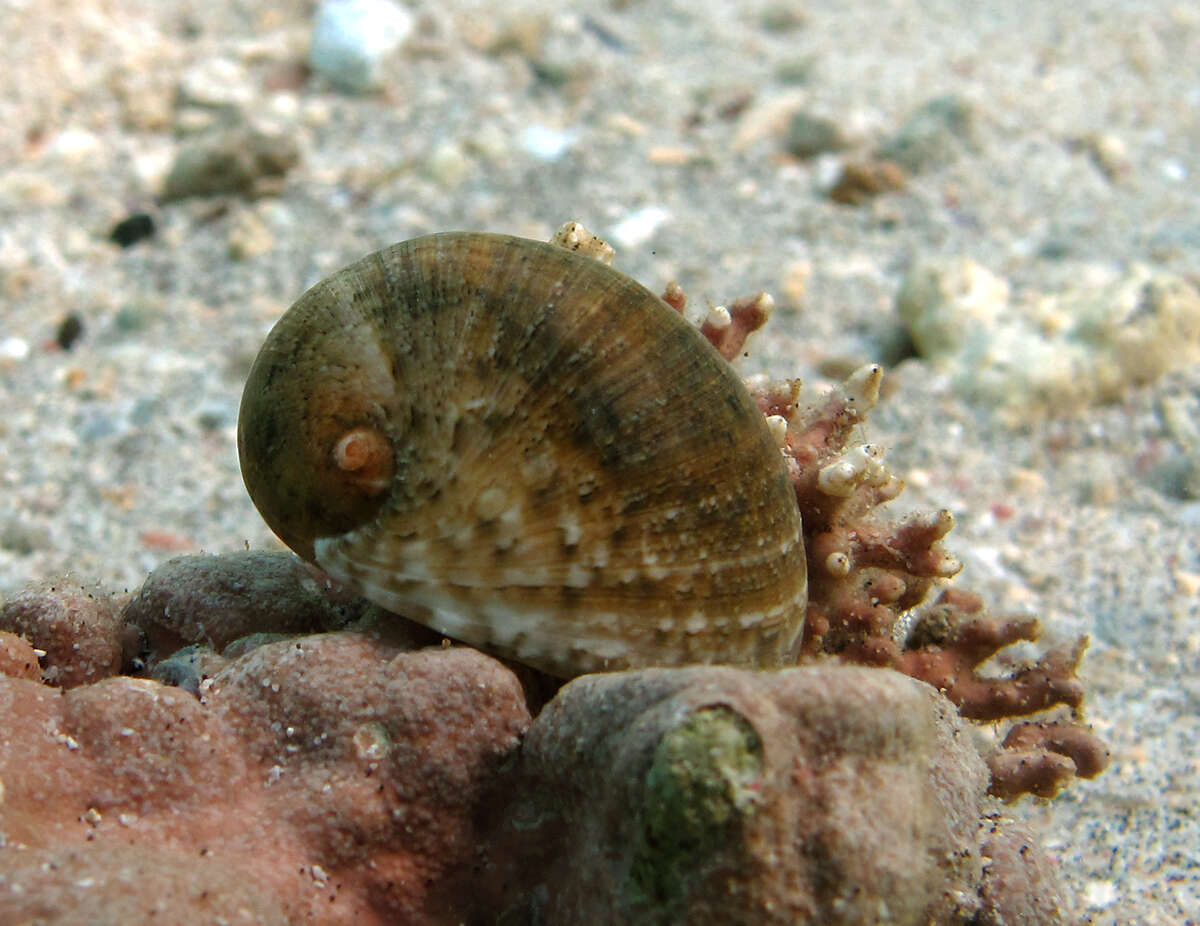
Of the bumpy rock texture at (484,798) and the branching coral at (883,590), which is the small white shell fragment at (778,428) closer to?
the branching coral at (883,590)

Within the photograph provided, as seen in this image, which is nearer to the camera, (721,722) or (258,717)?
(721,722)

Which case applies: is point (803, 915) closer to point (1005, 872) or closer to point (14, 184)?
point (1005, 872)

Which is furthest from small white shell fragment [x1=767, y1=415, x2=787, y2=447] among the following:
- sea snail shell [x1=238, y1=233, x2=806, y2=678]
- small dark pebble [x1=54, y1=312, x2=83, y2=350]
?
small dark pebble [x1=54, y1=312, x2=83, y2=350]

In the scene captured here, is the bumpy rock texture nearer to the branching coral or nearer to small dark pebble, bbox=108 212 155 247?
the branching coral

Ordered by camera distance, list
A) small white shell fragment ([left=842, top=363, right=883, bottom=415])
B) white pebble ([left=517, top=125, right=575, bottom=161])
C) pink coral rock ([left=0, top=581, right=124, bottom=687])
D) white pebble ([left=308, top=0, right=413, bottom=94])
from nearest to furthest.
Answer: pink coral rock ([left=0, top=581, right=124, bottom=687])
small white shell fragment ([left=842, top=363, right=883, bottom=415])
white pebble ([left=517, top=125, right=575, bottom=161])
white pebble ([left=308, top=0, right=413, bottom=94])

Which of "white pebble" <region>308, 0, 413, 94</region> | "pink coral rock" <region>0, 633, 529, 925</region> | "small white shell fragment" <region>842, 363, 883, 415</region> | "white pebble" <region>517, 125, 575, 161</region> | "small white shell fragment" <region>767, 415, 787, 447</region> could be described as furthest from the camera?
"white pebble" <region>308, 0, 413, 94</region>

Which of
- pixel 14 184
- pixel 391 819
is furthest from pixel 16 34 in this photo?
pixel 391 819

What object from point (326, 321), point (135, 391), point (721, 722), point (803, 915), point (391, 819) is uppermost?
point (326, 321)

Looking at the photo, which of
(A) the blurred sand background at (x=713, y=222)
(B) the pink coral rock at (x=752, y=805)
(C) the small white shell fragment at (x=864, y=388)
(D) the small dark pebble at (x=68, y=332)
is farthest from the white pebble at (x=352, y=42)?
(B) the pink coral rock at (x=752, y=805)
